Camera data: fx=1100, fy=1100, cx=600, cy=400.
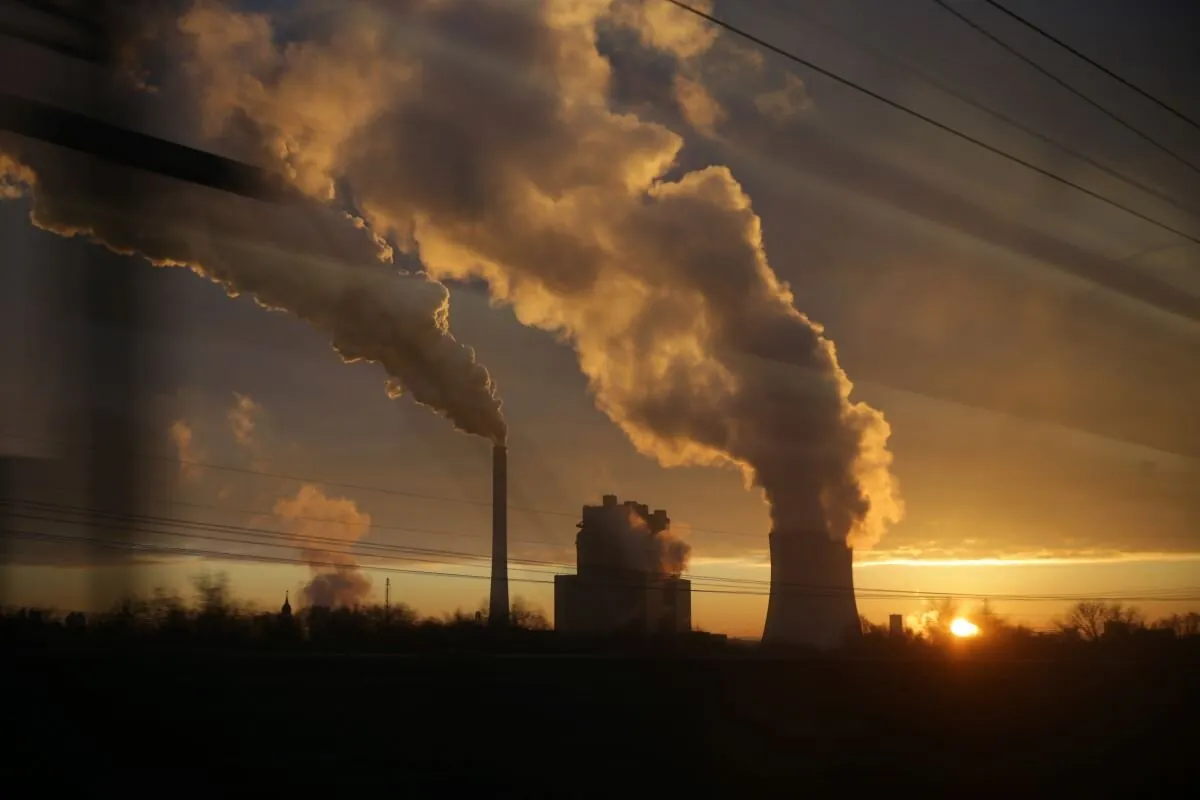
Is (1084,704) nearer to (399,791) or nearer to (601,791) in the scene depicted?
(601,791)

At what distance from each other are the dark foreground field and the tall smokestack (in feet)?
72.0

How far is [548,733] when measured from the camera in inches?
445

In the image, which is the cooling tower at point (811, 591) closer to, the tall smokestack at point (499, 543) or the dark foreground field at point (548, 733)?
the tall smokestack at point (499, 543)

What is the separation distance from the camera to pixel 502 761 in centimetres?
995

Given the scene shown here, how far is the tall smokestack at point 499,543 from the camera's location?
129ft

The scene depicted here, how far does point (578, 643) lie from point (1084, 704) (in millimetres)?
32713

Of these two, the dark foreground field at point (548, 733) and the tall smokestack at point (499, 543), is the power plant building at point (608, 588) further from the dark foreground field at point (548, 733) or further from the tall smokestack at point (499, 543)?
the dark foreground field at point (548, 733)

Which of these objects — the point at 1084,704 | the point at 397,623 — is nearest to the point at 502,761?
the point at 1084,704

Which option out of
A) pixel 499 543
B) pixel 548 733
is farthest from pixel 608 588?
A: pixel 548 733

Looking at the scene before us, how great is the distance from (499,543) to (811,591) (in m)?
12.1

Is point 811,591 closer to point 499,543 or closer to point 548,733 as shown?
point 499,543

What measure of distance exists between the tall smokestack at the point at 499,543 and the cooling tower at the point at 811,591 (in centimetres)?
1009

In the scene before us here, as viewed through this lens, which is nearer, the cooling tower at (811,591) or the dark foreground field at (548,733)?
the dark foreground field at (548,733)

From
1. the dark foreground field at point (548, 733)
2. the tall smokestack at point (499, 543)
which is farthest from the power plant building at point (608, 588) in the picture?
the dark foreground field at point (548, 733)
